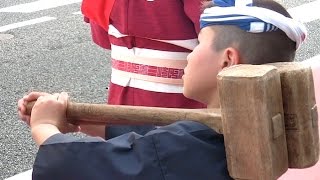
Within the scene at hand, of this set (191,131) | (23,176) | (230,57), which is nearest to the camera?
(191,131)

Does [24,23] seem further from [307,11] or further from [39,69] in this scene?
[307,11]

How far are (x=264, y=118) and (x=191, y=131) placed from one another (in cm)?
18

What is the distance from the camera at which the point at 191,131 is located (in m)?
1.39

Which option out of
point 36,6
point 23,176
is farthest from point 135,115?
point 36,6

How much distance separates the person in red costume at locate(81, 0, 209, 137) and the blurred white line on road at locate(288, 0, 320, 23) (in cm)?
573

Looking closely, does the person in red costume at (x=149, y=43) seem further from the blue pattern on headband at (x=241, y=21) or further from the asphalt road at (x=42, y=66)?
the asphalt road at (x=42, y=66)

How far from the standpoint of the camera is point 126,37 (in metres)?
2.08

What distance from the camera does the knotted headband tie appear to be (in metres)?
1.47

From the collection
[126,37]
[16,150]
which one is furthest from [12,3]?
[126,37]

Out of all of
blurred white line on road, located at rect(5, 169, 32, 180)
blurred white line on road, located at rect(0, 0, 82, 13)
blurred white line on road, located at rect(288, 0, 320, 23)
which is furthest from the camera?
blurred white line on road, located at rect(0, 0, 82, 13)

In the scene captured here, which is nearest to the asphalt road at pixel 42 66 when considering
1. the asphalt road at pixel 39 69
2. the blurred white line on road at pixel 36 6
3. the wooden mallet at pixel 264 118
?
the asphalt road at pixel 39 69

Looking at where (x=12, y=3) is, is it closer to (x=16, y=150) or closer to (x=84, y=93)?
(x=84, y=93)

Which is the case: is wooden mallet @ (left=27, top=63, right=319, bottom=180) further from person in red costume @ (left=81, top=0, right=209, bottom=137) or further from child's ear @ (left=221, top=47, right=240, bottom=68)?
person in red costume @ (left=81, top=0, right=209, bottom=137)

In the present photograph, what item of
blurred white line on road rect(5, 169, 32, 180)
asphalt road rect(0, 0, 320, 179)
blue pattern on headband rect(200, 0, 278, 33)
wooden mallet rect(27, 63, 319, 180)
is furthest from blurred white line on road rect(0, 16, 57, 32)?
wooden mallet rect(27, 63, 319, 180)
